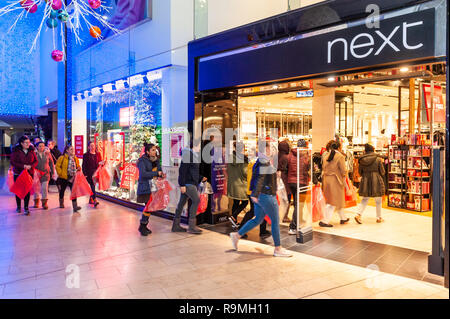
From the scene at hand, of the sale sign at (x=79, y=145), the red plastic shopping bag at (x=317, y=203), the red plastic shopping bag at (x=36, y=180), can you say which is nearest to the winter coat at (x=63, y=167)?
the red plastic shopping bag at (x=36, y=180)

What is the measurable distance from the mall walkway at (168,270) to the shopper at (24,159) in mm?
1717

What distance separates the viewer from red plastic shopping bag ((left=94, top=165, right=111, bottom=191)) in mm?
8962

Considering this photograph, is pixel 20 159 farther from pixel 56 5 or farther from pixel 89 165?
pixel 56 5

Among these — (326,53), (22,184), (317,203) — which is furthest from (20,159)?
(326,53)

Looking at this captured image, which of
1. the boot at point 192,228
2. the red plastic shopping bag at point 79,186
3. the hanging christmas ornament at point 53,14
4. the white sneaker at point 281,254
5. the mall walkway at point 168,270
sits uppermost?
the hanging christmas ornament at point 53,14

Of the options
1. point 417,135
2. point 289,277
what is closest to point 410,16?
point 289,277

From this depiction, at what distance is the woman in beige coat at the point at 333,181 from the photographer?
645cm

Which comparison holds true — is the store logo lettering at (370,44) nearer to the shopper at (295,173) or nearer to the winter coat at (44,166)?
the shopper at (295,173)

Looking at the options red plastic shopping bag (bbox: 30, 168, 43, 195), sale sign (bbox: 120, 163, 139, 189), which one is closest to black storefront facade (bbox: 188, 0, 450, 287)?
sale sign (bbox: 120, 163, 139, 189)

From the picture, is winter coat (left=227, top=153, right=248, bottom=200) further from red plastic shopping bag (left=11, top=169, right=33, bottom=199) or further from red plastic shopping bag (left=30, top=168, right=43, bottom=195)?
red plastic shopping bag (left=30, top=168, right=43, bottom=195)

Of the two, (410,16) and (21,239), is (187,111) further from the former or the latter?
(410,16)

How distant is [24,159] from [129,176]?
224cm

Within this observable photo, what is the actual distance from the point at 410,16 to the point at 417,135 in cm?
480
